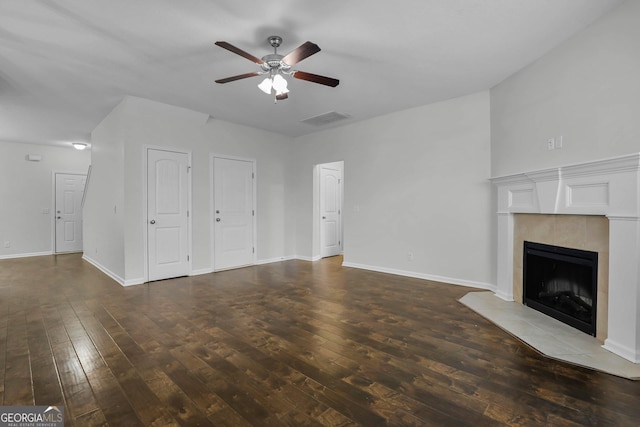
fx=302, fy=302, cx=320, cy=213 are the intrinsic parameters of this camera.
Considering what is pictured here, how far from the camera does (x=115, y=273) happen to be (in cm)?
484

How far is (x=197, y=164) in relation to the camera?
5.22 metres

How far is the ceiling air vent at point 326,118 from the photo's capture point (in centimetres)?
517

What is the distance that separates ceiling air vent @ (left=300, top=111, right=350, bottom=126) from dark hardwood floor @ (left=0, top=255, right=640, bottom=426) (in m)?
3.03

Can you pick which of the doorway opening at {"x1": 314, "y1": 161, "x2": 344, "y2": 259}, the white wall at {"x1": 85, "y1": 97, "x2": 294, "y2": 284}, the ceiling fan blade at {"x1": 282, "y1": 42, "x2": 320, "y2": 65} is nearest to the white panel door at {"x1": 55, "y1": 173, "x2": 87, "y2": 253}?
the white wall at {"x1": 85, "y1": 97, "x2": 294, "y2": 284}

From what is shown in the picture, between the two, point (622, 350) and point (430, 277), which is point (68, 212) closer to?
point (430, 277)

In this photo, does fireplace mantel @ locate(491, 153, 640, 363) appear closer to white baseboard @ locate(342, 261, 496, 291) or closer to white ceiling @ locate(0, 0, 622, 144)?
white ceiling @ locate(0, 0, 622, 144)

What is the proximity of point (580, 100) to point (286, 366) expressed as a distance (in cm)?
352

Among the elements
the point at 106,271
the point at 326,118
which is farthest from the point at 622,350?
the point at 106,271

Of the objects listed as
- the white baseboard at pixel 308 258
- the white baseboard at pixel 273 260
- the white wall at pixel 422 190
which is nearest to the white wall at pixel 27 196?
the white baseboard at pixel 273 260

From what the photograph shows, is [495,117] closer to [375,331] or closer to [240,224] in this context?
[375,331]

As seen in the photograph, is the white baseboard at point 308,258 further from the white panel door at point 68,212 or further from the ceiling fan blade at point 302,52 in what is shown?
the white panel door at point 68,212

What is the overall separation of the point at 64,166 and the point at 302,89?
732 cm

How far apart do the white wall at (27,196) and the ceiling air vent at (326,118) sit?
6.72 metres

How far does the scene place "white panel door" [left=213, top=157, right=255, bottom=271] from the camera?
5.53 m
